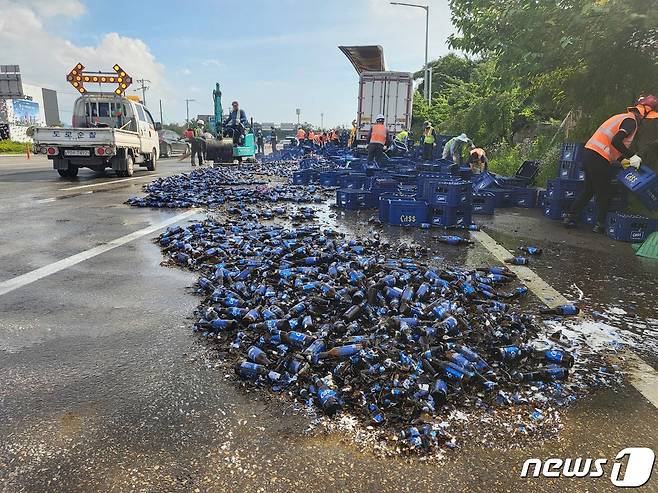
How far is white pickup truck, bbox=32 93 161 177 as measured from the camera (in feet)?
48.8

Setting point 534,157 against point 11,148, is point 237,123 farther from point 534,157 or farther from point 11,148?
point 11,148

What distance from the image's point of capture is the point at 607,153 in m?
7.57

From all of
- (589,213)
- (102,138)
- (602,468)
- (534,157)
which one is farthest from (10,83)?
(602,468)

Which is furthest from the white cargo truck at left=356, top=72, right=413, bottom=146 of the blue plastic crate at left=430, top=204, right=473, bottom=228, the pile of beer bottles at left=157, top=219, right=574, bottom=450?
the pile of beer bottles at left=157, top=219, right=574, bottom=450

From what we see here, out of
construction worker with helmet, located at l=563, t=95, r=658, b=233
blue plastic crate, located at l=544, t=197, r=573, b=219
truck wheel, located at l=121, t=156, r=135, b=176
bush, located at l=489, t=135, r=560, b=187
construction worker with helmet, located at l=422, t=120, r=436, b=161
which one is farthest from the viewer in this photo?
construction worker with helmet, located at l=422, t=120, r=436, b=161

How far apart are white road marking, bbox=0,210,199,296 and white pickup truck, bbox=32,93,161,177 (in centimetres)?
832

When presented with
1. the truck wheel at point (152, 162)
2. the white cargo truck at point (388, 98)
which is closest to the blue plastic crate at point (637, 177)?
the white cargo truck at point (388, 98)

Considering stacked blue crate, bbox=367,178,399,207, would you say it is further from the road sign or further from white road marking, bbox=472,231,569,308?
the road sign

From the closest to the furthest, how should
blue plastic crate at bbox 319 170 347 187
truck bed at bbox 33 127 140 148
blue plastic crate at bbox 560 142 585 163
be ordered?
1. blue plastic crate at bbox 560 142 585 163
2. blue plastic crate at bbox 319 170 347 187
3. truck bed at bbox 33 127 140 148

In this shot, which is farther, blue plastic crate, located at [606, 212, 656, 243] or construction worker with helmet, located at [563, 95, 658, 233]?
construction worker with helmet, located at [563, 95, 658, 233]

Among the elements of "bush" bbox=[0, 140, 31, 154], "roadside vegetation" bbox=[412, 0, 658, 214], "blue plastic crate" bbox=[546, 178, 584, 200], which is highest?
"roadside vegetation" bbox=[412, 0, 658, 214]

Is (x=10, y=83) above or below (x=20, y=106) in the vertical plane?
above

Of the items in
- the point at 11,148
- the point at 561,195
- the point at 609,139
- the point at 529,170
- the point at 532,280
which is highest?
the point at 609,139

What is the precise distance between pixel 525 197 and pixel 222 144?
15.8 meters
